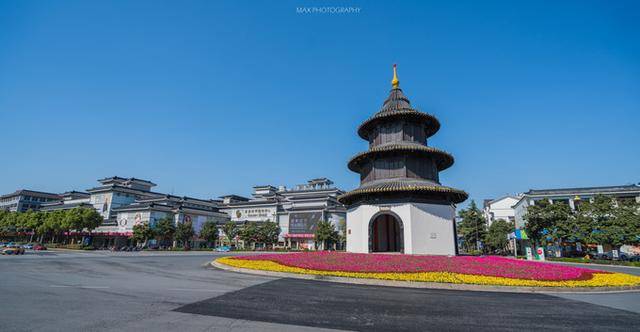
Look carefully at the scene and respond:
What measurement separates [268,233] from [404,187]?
50.5m

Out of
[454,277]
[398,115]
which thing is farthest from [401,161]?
[454,277]

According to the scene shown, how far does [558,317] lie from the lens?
25.5 ft

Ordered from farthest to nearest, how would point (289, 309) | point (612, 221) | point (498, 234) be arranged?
point (498, 234) < point (612, 221) < point (289, 309)

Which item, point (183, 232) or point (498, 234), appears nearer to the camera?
point (498, 234)

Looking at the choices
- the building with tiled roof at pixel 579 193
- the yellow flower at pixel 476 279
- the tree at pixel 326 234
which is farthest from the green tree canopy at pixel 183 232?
the building with tiled roof at pixel 579 193

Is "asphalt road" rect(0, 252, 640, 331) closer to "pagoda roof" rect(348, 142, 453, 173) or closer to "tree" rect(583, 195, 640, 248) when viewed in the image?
"pagoda roof" rect(348, 142, 453, 173)

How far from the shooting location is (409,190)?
21547 millimetres

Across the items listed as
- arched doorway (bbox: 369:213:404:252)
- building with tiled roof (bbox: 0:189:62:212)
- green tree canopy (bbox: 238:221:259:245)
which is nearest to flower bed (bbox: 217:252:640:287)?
arched doorway (bbox: 369:213:404:252)

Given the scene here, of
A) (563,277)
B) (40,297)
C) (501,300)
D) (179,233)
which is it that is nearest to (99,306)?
(40,297)

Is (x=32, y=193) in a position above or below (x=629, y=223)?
above

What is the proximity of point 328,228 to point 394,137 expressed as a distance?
39788mm

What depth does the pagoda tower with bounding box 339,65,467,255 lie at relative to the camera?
22.2 meters

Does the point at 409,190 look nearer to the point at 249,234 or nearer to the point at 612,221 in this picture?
the point at 612,221

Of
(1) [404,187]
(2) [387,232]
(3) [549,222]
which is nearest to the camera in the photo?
(1) [404,187]
